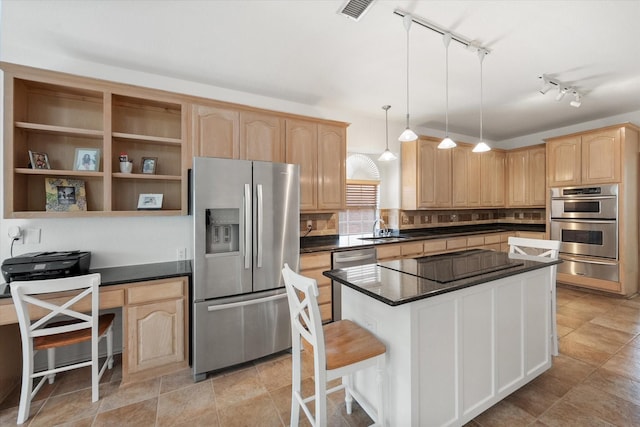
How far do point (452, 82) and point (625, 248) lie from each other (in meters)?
3.46

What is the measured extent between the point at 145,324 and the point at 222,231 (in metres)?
0.95

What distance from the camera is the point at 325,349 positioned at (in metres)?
1.52

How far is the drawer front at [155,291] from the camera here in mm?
2203

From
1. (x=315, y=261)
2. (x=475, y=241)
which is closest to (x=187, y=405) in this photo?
(x=315, y=261)

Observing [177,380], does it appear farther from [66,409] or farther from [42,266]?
[42,266]

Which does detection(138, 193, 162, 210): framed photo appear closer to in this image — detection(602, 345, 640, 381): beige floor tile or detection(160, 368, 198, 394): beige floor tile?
detection(160, 368, 198, 394): beige floor tile

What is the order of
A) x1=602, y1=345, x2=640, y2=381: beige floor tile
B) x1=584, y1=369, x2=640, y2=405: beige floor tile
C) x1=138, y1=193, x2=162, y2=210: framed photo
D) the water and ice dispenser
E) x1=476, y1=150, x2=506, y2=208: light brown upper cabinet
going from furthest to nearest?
x1=476, y1=150, x2=506, y2=208: light brown upper cabinet, x1=138, y1=193, x2=162, y2=210: framed photo, the water and ice dispenser, x1=602, y1=345, x2=640, y2=381: beige floor tile, x1=584, y1=369, x2=640, y2=405: beige floor tile

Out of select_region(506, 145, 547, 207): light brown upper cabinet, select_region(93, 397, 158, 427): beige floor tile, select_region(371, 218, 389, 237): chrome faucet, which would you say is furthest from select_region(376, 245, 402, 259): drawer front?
select_region(506, 145, 547, 207): light brown upper cabinet

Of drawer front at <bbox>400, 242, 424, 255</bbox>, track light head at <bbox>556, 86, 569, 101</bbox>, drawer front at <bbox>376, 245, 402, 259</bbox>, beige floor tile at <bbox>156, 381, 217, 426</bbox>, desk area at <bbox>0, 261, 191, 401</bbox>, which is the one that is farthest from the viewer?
drawer front at <bbox>400, 242, 424, 255</bbox>

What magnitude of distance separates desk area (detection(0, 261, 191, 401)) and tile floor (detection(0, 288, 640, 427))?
5.5 inches

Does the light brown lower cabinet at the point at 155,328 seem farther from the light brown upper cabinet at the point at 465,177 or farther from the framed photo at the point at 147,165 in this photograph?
the light brown upper cabinet at the point at 465,177

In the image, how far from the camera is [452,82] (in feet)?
10.0

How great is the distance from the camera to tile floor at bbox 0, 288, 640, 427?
1.83 m

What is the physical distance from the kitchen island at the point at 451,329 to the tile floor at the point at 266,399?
170mm
